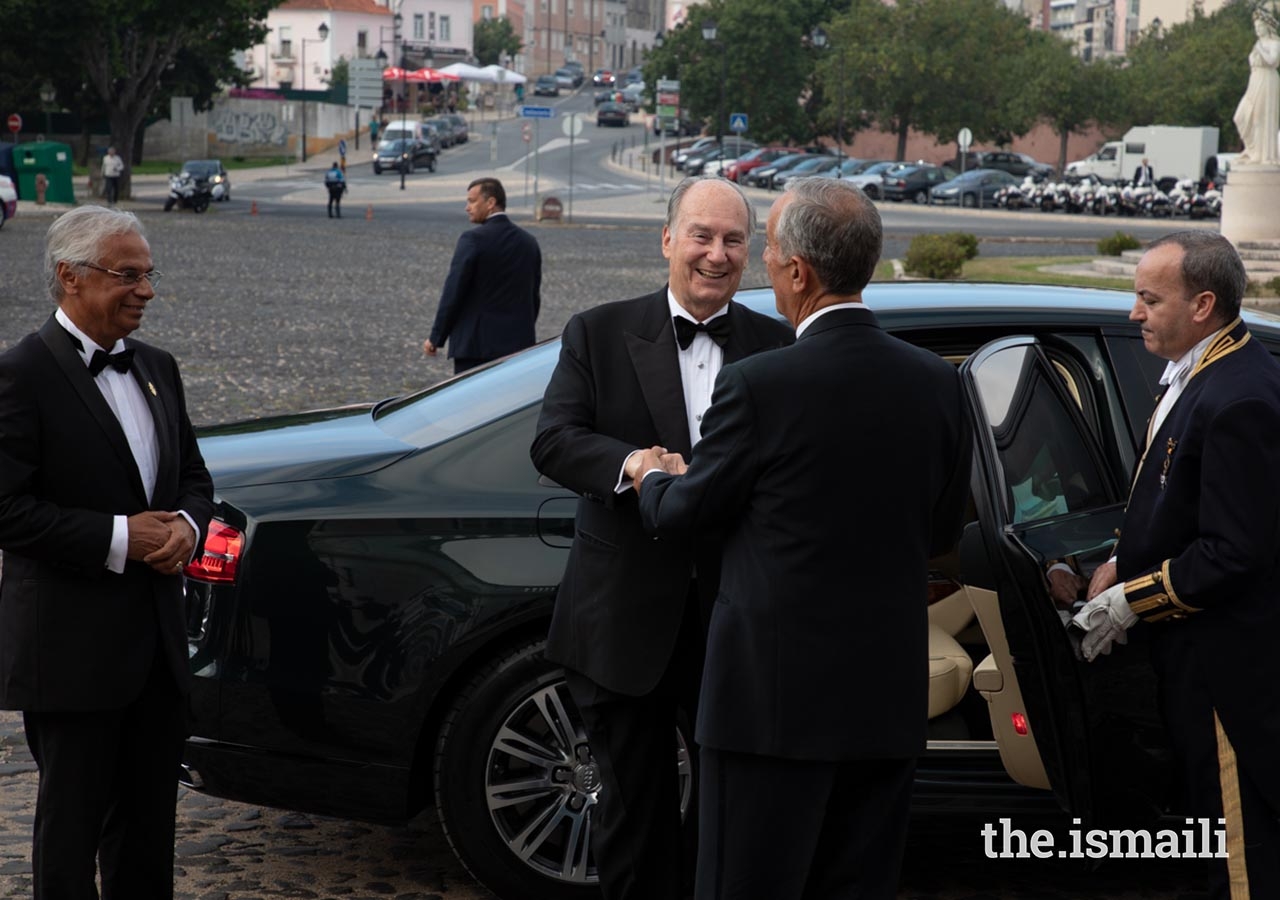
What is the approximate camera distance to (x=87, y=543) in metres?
3.30

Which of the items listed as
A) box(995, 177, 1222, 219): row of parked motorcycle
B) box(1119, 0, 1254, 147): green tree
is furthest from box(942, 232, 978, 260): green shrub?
box(1119, 0, 1254, 147): green tree

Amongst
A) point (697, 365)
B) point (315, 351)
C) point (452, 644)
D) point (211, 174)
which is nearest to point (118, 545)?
point (452, 644)

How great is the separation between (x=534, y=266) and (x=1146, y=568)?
6481mm

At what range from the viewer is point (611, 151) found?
289ft

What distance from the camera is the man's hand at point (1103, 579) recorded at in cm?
377

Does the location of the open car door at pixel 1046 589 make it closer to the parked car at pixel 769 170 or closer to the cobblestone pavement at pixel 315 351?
the cobblestone pavement at pixel 315 351

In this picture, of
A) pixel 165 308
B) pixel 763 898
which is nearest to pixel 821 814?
pixel 763 898

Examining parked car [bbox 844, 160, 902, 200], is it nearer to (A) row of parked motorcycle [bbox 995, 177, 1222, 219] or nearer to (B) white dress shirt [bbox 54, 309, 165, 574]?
(A) row of parked motorcycle [bbox 995, 177, 1222, 219]

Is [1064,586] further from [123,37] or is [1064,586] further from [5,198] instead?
[123,37]

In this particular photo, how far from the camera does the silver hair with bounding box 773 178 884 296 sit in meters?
2.95

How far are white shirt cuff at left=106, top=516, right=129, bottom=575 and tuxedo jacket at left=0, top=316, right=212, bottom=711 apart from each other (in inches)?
0.5

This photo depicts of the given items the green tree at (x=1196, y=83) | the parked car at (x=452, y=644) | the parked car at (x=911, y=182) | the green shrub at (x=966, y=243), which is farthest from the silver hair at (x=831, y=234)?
the green tree at (x=1196, y=83)

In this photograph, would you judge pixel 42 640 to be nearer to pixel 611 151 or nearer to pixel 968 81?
pixel 968 81
